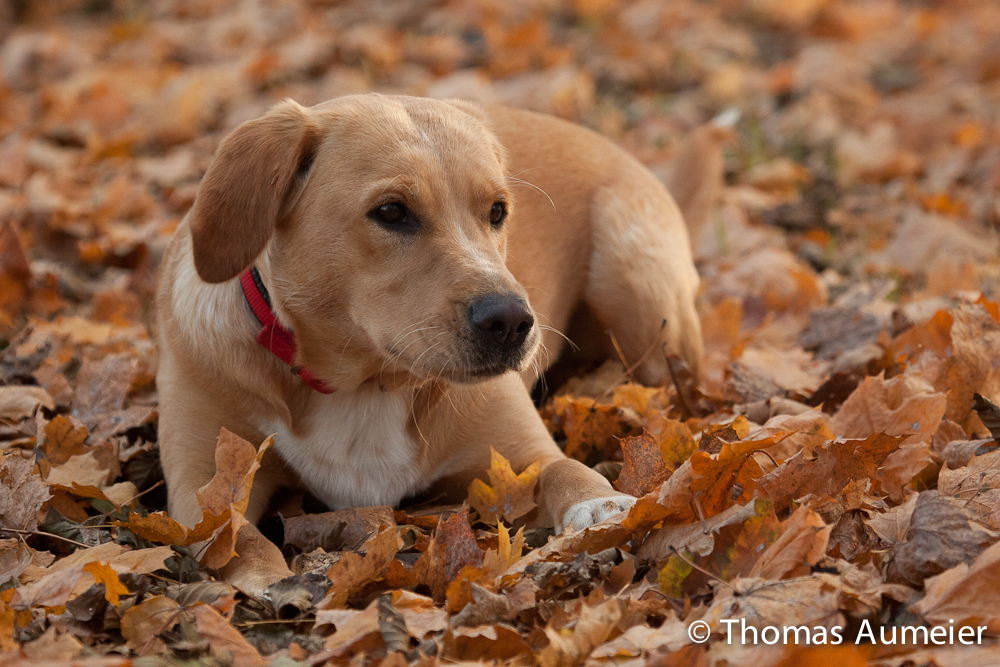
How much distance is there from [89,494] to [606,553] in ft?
4.97

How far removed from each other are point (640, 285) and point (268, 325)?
1.75 meters

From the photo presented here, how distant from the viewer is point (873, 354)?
3674 millimetres

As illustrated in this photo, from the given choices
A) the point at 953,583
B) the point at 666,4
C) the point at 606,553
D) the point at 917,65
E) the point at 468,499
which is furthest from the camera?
the point at 666,4

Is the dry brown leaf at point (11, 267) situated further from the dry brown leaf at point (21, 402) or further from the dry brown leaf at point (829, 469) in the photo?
the dry brown leaf at point (829, 469)

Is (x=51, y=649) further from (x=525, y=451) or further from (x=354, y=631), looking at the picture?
(x=525, y=451)

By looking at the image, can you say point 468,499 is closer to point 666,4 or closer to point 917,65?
point 917,65

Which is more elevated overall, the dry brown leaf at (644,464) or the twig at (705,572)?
the twig at (705,572)

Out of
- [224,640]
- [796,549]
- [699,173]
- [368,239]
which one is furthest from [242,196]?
[699,173]

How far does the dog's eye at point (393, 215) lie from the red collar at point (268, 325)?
43 cm

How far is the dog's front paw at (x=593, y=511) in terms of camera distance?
8.63 feet

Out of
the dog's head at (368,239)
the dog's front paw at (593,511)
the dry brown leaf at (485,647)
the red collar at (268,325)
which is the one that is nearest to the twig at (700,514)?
the dog's front paw at (593,511)

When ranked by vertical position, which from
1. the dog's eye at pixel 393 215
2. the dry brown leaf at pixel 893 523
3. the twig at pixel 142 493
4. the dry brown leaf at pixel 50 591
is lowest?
the twig at pixel 142 493

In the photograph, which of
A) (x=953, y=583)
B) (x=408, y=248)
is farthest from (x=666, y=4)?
(x=953, y=583)

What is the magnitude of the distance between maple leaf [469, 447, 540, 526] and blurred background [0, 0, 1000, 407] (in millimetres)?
1032
